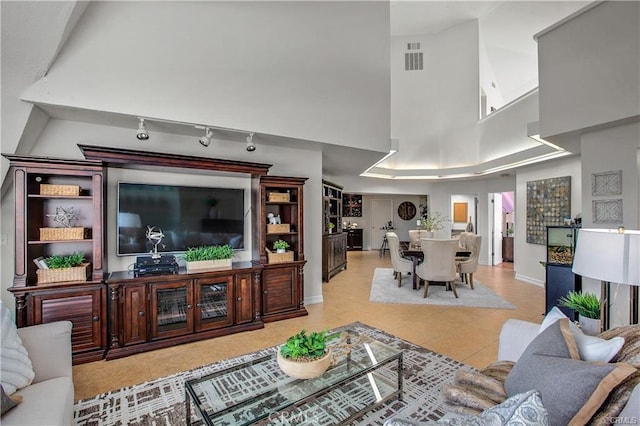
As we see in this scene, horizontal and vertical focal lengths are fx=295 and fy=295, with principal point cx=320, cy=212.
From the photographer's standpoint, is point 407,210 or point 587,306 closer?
point 587,306

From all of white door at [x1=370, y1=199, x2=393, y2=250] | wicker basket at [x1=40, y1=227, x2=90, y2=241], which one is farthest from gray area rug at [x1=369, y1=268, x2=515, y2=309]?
white door at [x1=370, y1=199, x2=393, y2=250]

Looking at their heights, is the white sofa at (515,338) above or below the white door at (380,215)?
below

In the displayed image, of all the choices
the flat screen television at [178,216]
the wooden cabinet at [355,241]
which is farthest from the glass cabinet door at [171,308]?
the wooden cabinet at [355,241]

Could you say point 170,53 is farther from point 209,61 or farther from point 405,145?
point 405,145

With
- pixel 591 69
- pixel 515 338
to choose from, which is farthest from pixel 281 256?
pixel 591 69

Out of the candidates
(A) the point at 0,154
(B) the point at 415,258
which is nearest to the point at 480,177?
(B) the point at 415,258

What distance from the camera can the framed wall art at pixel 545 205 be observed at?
5492 mm

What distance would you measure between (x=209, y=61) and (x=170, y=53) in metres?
0.39

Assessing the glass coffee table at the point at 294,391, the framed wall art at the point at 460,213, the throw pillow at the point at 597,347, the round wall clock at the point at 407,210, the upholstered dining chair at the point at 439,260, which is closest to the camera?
the throw pillow at the point at 597,347

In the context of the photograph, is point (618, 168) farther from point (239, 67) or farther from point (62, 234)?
point (62, 234)

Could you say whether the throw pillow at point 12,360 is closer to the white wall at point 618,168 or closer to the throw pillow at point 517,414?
the throw pillow at point 517,414

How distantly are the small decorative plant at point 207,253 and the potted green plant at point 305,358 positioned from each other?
201 cm

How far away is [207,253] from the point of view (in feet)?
11.7

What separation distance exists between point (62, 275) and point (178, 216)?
1.21 m
